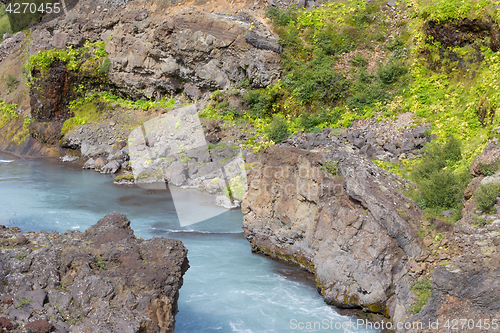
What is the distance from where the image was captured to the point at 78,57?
29.3 metres

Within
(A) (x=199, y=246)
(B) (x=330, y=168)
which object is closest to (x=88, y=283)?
(B) (x=330, y=168)

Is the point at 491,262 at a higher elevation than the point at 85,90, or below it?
below

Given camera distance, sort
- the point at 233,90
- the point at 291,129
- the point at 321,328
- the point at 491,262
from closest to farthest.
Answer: the point at 491,262, the point at 321,328, the point at 291,129, the point at 233,90

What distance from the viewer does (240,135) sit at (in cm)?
2406

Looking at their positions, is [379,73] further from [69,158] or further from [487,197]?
[69,158]

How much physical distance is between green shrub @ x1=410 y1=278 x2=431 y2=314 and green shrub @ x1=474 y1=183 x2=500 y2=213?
1.79 metres

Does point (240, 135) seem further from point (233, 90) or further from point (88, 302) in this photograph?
point (88, 302)

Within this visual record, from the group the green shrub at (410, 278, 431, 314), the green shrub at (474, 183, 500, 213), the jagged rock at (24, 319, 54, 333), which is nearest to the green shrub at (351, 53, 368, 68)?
the green shrub at (474, 183, 500, 213)

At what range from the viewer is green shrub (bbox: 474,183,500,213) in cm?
772

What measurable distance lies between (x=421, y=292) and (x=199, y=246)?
25.0 ft

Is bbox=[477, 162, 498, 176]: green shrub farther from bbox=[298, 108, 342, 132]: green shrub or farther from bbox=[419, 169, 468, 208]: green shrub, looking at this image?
bbox=[298, 108, 342, 132]: green shrub

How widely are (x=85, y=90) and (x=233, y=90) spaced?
11.6m

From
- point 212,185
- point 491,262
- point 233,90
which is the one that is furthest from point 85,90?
point 491,262

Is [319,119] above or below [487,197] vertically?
below
